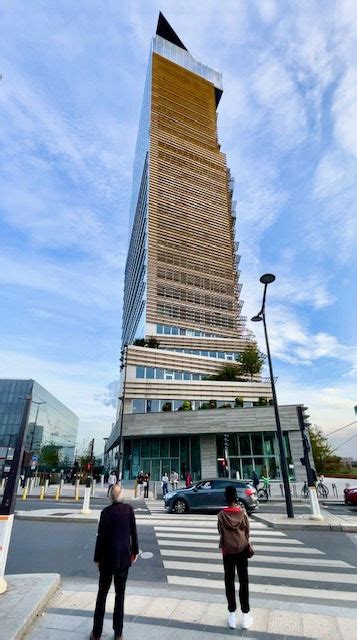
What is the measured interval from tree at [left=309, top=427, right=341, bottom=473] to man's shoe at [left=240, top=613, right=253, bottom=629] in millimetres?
52954

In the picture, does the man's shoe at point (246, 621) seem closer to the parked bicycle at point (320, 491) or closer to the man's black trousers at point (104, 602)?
the man's black trousers at point (104, 602)

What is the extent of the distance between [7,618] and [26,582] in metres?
1.55

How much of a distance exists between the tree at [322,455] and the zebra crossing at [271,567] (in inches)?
1869

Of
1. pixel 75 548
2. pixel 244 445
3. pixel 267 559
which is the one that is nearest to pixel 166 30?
pixel 244 445

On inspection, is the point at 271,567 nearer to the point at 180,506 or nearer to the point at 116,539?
the point at 116,539

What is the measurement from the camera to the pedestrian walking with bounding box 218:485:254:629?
420 cm

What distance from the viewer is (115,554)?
3.83 metres

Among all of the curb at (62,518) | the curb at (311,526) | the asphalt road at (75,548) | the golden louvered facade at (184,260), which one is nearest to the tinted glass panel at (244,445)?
the golden louvered facade at (184,260)

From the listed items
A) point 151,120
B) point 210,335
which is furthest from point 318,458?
point 151,120

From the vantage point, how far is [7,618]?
4059 mm

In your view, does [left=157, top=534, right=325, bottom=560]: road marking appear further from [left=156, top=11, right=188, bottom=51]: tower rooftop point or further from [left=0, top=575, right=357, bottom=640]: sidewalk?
[left=156, top=11, right=188, bottom=51]: tower rooftop point

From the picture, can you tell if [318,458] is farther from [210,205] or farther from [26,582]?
[26,582]

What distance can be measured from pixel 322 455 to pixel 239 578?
5699 cm

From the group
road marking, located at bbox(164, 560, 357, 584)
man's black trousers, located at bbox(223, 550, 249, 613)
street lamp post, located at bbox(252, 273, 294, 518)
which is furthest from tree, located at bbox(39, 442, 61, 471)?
man's black trousers, located at bbox(223, 550, 249, 613)
